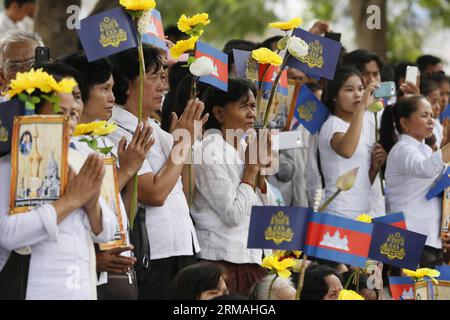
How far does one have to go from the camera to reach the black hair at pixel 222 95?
5805 millimetres

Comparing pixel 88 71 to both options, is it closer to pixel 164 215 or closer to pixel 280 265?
pixel 164 215

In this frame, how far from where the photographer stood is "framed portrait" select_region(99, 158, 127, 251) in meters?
4.44

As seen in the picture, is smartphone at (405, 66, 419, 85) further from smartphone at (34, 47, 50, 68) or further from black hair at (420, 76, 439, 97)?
smartphone at (34, 47, 50, 68)

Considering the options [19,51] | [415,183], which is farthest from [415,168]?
[19,51]

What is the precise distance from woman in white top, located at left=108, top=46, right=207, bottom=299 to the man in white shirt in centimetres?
412

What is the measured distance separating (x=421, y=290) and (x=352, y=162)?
182 centimetres

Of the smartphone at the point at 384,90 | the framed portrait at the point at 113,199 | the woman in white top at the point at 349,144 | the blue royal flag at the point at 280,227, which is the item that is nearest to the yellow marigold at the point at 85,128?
the framed portrait at the point at 113,199

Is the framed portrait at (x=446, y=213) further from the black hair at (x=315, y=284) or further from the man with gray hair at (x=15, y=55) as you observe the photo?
the man with gray hair at (x=15, y=55)

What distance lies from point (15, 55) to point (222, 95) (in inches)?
42.7

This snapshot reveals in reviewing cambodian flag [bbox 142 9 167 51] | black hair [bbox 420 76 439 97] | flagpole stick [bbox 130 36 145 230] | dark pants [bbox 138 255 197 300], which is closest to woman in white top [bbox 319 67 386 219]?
black hair [bbox 420 76 439 97]

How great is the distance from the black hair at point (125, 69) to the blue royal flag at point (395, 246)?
4.50ft

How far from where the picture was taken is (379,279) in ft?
19.1

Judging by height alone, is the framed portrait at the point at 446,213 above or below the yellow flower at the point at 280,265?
above

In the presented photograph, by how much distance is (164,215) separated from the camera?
5.11m
